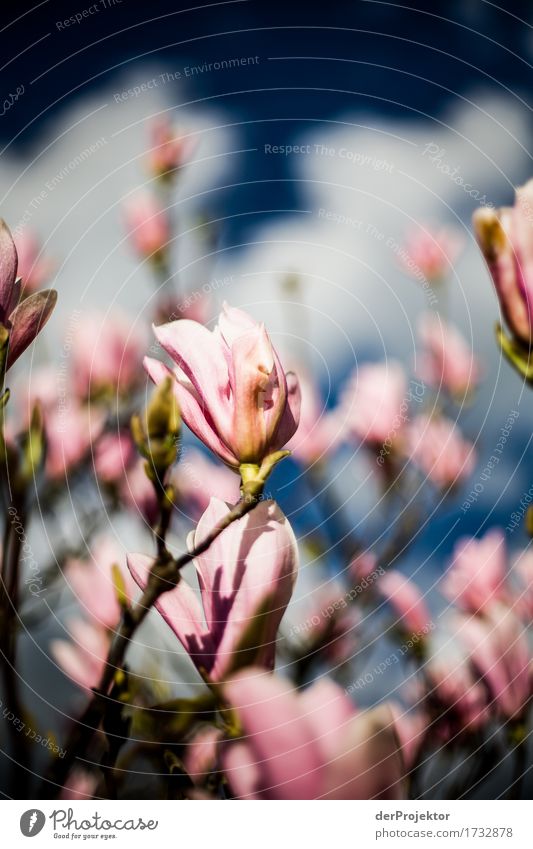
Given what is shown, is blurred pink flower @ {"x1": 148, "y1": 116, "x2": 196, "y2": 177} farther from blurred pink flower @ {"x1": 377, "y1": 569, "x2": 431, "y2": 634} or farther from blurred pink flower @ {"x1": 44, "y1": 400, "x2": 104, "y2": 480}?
blurred pink flower @ {"x1": 377, "y1": 569, "x2": 431, "y2": 634}

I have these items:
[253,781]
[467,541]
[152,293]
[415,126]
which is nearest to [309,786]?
[253,781]

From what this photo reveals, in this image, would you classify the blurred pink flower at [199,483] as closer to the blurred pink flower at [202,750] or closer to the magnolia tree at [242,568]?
the magnolia tree at [242,568]

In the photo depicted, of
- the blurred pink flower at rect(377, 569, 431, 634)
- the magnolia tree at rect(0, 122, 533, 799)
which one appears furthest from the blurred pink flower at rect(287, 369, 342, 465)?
the blurred pink flower at rect(377, 569, 431, 634)

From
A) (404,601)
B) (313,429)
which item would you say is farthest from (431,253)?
(404,601)

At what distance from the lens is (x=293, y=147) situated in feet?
2.20

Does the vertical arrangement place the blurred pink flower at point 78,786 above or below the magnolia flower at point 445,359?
below

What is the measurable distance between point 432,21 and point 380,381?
36 centimetres

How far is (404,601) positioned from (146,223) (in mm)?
408

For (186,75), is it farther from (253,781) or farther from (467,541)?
(253,781)

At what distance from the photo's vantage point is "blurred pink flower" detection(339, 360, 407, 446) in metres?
0.61

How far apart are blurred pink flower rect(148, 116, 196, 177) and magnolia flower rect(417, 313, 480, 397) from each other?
0.27 m

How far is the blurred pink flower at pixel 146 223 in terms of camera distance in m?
0.66

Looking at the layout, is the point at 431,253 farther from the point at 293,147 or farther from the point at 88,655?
the point at 88,655

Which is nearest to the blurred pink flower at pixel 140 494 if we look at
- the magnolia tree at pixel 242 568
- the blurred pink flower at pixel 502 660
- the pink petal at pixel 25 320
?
the magnolia tree at pixel 242 568
